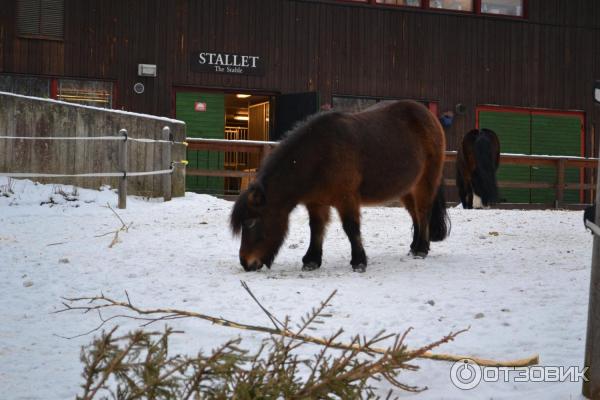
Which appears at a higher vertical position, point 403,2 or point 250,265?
point 403,2

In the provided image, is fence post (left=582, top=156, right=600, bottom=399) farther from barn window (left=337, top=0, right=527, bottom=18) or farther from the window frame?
barn window (left=337, top=0, right=527, bottom=18)

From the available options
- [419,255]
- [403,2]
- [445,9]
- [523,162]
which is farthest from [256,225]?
[445,9]

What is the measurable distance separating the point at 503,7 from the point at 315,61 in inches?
210

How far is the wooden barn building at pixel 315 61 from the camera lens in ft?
50.2

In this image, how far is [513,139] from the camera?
1844cm

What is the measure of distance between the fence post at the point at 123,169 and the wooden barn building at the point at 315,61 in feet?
17.5

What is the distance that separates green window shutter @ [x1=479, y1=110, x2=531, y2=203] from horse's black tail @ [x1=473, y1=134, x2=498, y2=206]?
5.16 metres

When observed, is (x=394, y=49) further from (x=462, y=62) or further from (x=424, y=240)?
(x=424, y=240)

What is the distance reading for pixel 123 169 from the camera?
1025cm

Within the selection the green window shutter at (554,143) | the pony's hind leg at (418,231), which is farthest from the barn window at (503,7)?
the pony's hind leg at (418,231)

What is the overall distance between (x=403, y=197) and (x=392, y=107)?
0.85 meters

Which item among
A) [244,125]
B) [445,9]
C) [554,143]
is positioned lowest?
[554,143]

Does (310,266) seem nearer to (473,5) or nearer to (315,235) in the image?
(315,235)

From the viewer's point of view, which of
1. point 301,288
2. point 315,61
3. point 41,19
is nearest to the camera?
point 301,288
